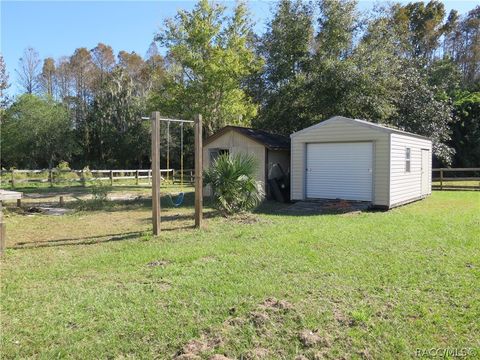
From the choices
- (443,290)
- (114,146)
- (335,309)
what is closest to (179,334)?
(335,309)

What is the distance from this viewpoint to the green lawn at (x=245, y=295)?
11.0ft

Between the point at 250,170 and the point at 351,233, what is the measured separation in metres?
3.64

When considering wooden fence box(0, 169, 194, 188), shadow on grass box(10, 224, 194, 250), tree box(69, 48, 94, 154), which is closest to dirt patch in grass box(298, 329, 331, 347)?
shadow on grass box(10, 224, 194, 250)

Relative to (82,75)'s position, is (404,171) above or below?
below

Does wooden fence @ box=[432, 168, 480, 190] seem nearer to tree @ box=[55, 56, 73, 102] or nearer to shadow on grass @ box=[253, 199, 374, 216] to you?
shadow on grass @ box=[253, 199, 374, 216]

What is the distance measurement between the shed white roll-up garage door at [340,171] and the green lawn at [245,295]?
4.43 metres

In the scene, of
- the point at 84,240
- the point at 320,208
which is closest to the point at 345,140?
the point at 320,208

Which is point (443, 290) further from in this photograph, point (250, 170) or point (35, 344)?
point (250, 170)

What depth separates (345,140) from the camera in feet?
41.8

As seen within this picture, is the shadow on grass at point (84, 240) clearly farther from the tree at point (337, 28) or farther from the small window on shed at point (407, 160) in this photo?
the tree at point (337, 28)

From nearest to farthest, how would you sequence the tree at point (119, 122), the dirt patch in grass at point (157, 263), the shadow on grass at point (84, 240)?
the dirt patch in grass at point (157, 263) → the shadow on grass at point (84, 240) → the tree at point (119, 122)

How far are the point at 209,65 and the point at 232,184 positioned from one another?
1117cm

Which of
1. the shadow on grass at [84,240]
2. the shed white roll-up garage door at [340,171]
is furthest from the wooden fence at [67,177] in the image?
the shadow on grass at [84,240]

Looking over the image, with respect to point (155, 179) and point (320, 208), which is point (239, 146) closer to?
point (320, 208)
